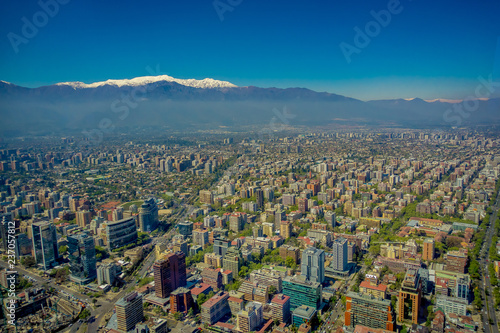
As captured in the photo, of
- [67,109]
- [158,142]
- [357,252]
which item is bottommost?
[357,252]

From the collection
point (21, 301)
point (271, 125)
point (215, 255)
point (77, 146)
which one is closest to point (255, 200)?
point (215, 255)

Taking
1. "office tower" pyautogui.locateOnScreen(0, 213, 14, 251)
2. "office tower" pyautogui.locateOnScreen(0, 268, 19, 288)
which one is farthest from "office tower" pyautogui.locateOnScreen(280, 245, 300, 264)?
"office tower" pyautogui.locateOnScreen(0, 213, 14, 251)

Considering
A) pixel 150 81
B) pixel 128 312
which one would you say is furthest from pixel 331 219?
pixel 150 81

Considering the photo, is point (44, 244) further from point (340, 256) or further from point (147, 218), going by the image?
point (340, 256)

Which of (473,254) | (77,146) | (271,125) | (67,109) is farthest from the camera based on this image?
(271,125)

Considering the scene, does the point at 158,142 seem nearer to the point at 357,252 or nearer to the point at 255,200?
the point at 255,200

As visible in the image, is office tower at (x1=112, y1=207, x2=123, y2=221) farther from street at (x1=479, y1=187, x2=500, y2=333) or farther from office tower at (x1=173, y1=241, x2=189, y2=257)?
street at (x1=479, y1=187, x2=500, y2=333)
